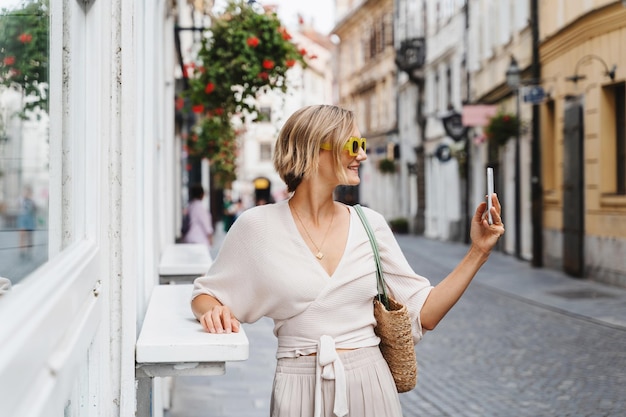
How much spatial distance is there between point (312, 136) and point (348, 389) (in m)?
0.68

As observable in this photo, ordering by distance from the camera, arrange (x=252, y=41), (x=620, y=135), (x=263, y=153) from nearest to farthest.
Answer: (x=252, y=41)
(x=620, y=135)
(x=263, y=153)

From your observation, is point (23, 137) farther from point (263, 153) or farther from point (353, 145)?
point (263, 153)

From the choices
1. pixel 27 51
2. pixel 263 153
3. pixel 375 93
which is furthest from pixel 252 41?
pixel 263 153

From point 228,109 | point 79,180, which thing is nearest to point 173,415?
point 228,109

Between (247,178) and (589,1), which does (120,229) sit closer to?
(589,1)

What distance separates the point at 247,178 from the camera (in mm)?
76750

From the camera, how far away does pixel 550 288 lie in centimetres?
1617

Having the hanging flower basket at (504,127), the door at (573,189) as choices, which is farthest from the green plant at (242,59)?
the hanging flower basket at (504,127)

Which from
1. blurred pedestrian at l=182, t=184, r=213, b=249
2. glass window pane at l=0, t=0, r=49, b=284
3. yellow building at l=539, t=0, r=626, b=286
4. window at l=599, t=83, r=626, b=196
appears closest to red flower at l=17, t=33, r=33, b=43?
glass window pane at l=0, t=0, r=49, b=284

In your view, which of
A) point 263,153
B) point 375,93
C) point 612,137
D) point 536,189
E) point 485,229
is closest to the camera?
point 485,229

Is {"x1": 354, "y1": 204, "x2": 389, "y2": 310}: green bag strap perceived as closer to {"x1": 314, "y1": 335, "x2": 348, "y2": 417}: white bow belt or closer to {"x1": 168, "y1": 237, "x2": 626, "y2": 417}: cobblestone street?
{"x1": 314, "y1": 335, "x2": 348, "y2": 417}: white bow belt

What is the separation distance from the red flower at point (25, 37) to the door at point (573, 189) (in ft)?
54.5

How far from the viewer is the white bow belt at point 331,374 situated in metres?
2.81

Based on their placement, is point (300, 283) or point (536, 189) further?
point (536, 189)
